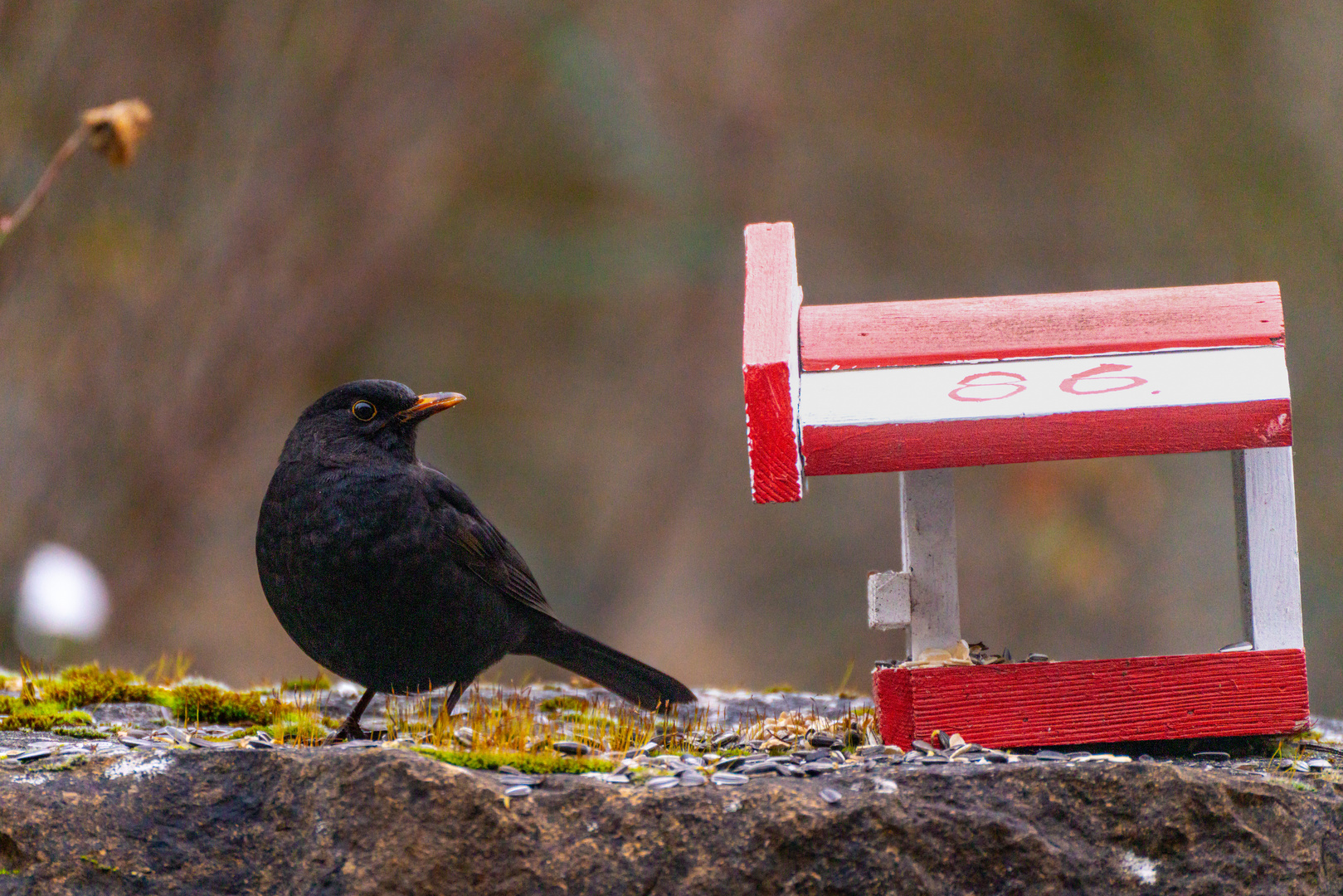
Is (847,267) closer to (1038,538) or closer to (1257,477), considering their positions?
(1038,538)

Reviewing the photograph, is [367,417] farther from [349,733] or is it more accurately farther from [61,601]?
[61,601]

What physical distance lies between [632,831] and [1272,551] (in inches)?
70.6

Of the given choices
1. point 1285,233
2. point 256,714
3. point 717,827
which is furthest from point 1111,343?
point 1285,233

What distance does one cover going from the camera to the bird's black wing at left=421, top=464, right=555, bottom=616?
3.74m

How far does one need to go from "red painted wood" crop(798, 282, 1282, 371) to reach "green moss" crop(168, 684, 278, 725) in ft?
6.73

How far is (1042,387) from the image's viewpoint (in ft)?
9.71

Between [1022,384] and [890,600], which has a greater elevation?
[1022,384]

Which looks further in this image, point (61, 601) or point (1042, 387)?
point (61, 601)

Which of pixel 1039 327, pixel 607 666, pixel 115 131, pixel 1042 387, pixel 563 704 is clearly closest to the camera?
pixel 1042 387

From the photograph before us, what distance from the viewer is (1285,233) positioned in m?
9.84

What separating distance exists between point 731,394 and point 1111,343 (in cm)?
734

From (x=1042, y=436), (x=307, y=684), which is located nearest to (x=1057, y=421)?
(x=1042, y=436)

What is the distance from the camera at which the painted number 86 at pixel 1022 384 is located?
294 centimetres

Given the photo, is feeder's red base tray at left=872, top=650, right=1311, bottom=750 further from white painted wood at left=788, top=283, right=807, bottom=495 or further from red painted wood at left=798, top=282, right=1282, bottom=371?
red painted wood at left=798, top=282, right=1282, bottom=371
